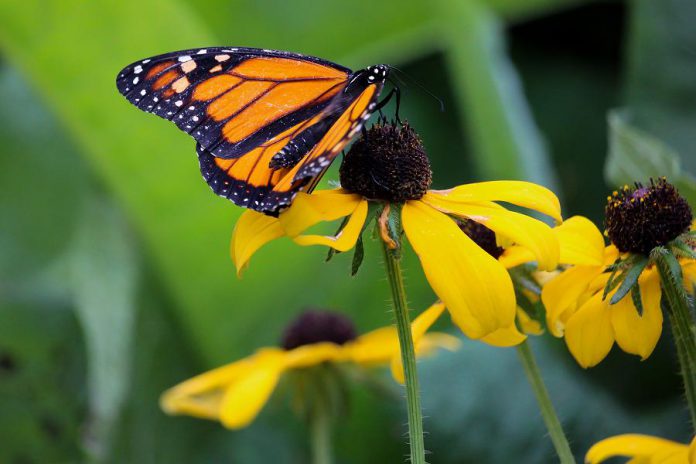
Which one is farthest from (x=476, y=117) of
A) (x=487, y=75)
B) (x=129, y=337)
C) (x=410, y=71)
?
(x=129, y=337)

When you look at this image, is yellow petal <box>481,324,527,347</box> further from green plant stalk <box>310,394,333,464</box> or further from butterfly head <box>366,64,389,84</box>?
green plant stalk <box>310,394,333,464</box>

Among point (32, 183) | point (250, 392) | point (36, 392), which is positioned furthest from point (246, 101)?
point (32, 183)

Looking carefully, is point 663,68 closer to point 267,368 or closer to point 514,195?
point 267,368

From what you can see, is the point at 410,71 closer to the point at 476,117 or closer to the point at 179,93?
the point at 476,117

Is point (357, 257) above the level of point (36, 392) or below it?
above

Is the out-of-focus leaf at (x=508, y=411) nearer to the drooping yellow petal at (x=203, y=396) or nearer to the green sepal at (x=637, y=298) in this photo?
the drooping yellow petal at (x=203, y=396)

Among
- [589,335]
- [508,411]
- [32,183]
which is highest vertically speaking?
[32,183]

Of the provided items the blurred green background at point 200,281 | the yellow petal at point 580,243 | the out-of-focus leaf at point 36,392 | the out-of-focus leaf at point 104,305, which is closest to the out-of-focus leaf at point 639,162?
the blurred green background at point 200,281

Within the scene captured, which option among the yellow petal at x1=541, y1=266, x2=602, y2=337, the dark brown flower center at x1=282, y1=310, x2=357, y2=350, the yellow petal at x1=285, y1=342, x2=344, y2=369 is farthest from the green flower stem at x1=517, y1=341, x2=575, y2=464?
the dark brown flower center at x1=282, y1=310, x2=357, y2=350
